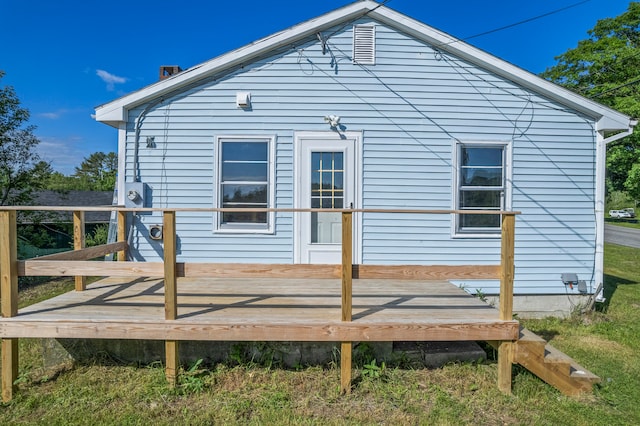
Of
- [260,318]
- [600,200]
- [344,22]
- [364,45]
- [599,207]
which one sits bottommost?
[260,318]

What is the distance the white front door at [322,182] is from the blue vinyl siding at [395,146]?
16cm

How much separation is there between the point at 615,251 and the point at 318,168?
49.6ft

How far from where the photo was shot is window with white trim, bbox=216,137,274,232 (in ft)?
17.8

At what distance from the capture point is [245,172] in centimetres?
545

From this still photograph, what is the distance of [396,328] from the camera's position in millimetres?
3066

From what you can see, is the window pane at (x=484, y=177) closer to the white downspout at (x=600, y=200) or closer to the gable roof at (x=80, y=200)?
the white downspout at (x=600, y=200)

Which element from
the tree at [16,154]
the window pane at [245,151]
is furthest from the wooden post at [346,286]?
the tree at [16,154]

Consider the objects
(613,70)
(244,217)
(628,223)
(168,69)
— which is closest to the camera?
(244,217)

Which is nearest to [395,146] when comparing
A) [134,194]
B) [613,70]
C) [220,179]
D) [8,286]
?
[220,179]

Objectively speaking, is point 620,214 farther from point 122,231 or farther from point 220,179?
point 122,231

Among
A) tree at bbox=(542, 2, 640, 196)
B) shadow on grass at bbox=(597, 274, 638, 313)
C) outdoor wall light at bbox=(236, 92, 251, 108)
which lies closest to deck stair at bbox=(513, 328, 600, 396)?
shadow on grass at bbox=(597, 274, 638, 313)

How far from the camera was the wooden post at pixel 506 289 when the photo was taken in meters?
3.06

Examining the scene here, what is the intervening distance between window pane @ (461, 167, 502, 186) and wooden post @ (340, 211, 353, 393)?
3.33 metres

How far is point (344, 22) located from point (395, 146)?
6.68 ft
